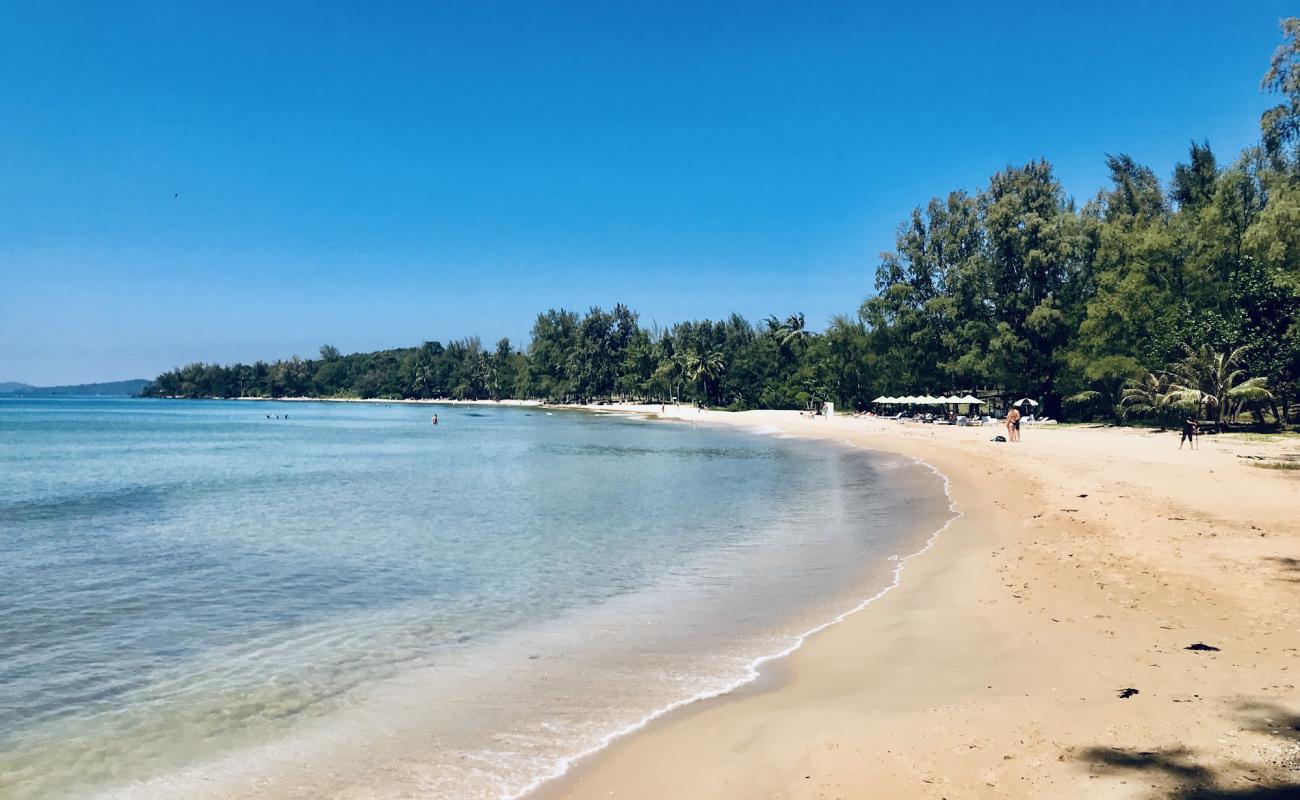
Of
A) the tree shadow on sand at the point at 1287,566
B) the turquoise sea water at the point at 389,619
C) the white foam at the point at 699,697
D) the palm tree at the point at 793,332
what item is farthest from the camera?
the palm tree at the point at 793,332

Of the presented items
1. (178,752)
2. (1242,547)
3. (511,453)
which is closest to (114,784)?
(178,752)

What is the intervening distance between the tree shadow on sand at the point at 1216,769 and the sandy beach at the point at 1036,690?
2cm

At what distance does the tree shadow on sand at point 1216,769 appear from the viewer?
455 cm

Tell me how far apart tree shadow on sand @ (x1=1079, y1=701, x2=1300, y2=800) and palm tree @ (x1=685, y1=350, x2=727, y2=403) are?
364 ft

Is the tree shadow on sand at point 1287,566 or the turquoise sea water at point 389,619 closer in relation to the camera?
the turquoise sea water at point 389,619

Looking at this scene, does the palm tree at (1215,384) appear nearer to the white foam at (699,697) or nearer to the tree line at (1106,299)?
the tree line at (1106,299)

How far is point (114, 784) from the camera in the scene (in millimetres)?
5992

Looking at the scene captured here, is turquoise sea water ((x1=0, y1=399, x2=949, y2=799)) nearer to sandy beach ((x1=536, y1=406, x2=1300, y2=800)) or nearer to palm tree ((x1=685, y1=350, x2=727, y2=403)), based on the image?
sandy beach ((x1=536, y1=406, x2=1300, y2=800))

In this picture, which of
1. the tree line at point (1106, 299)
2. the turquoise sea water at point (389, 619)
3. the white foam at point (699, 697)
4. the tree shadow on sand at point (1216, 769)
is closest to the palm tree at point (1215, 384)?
the tree line at point (1106, 299)

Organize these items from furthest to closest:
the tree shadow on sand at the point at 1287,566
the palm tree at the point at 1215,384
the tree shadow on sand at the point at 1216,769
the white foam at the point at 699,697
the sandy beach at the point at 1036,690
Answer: the palm tree at the point at 1215,384 → the tree shadow on sand at the point at 1287,566 → the white foam at the point at 699,697 → the sandy beach at the point at 1036,690 → the tree shadow on sand at the point at 1216,769

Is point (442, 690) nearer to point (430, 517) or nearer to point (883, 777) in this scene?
point (883, 777)

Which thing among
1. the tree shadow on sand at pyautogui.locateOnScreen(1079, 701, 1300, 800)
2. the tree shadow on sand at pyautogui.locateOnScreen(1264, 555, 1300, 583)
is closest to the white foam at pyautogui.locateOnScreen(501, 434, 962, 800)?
the tree shadow on sand at pyautogui.locateOnScreen(1079, 701, 1300, 800)

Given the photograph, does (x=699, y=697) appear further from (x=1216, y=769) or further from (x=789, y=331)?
(x=789, y=331)

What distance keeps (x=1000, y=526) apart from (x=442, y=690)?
41.6 ft
